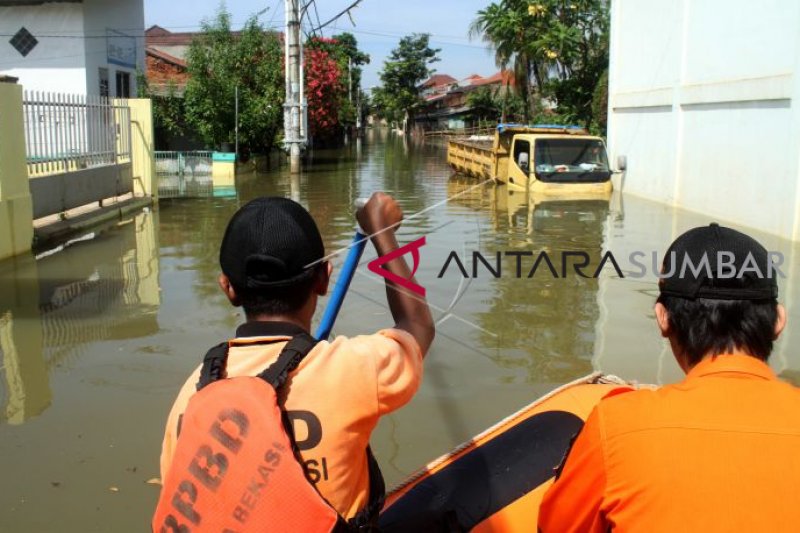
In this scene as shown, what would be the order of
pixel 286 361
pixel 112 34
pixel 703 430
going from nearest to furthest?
pixel 703 430
pixel 286 361
pixel 112 34

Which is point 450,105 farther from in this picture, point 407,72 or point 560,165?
point 560,165

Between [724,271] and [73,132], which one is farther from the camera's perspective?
[73,132]

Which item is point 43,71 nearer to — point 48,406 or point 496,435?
point 48,406

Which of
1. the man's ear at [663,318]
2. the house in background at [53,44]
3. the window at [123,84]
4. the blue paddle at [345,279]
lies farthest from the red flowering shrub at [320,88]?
the man's ear at [663,318]

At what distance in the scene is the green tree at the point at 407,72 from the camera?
75438 mm

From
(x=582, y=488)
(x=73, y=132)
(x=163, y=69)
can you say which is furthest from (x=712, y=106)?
(x=163, y=69)

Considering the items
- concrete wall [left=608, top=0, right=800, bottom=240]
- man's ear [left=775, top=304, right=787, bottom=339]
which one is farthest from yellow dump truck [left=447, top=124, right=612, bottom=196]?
man's ear [left=775, top=304, right=787, bottom=339]

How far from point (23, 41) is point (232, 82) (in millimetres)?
6159

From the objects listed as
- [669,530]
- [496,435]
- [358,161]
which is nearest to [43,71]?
[358,161]

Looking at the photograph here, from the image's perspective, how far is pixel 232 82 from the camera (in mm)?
25578

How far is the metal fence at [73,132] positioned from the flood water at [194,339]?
137cm

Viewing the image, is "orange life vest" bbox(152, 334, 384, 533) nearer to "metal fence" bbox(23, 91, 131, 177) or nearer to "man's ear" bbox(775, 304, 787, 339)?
"man's ear" bbox(775, 304, 787, 339)

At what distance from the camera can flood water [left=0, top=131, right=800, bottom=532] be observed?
4.24 m

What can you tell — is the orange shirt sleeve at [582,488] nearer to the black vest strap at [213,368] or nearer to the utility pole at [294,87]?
the black vest strap at [213,368]
